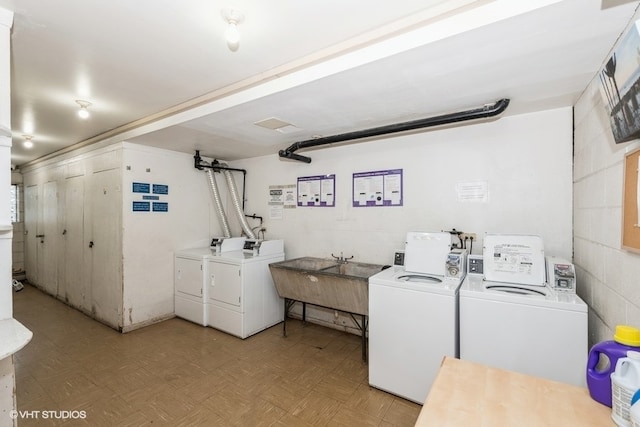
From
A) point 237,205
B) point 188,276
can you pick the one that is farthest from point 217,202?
point 188,276

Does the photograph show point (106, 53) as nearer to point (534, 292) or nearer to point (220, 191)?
point (220, 191)

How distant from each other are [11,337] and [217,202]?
3.29 meters

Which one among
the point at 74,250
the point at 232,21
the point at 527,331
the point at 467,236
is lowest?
the point at 527,331

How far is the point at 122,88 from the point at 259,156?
2.23 metres

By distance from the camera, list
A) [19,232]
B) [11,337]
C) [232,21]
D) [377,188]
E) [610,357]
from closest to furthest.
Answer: [610,357] → [11,337] → [232,21] → [377,188] → [19,232]

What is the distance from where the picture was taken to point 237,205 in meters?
4.42

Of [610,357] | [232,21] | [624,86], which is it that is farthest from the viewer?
[232,21]

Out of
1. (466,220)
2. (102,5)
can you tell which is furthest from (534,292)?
(102,5)

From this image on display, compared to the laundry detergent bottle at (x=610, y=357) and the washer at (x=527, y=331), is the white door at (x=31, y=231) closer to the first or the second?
the washer at (x=527, y=331)

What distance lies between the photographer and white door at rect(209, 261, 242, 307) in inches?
137

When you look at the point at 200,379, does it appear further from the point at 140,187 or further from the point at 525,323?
the point at 525,323

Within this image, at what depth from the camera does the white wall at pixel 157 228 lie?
369cm

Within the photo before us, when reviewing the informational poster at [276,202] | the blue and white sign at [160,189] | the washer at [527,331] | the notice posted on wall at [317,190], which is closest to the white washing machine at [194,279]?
the informational poster at [276,202]

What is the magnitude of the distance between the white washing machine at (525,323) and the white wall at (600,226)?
159 mm
